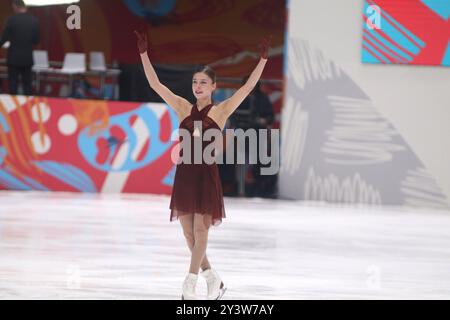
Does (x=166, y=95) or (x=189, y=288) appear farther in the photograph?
(x=166, y=95)

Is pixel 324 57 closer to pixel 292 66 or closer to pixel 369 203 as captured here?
pixel 292 66

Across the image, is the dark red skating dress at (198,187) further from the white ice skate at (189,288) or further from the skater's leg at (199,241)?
the white ice skate at (189,288)

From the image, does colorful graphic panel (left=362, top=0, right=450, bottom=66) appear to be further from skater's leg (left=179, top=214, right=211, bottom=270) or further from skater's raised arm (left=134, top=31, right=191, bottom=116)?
skater's leg (left=179, top=214, right=211, bottom=270)

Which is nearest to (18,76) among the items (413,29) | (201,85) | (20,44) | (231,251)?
(20,44)

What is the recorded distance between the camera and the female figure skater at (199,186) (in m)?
4.39

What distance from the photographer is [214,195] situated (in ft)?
14.5

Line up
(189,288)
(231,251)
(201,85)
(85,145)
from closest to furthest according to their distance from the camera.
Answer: (189,288) → (201,85) → (231,251) → (85,145)

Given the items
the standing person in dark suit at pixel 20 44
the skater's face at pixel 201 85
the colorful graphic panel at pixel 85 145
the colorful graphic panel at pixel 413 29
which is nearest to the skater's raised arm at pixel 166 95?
the skater's face at pixel 201 85

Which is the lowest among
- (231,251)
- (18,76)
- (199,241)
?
(231,251)

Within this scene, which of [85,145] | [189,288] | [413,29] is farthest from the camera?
[413,29]

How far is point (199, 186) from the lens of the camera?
4.40 metres

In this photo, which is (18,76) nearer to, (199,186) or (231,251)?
(231,251)

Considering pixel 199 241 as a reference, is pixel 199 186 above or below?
above

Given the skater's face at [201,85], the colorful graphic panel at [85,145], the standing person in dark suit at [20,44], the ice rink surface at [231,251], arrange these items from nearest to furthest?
the skater's face at [201,85] < the ice rink surface at [231,251] < the colorful graphic panel at [85,145] < the standing person in dark suit at [20,44]
